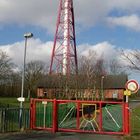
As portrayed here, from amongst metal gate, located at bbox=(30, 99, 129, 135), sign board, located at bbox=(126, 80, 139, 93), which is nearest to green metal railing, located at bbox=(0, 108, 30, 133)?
metal gate, located at bbox=(30, 99, 129, 135)

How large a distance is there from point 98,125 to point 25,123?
4.07 m

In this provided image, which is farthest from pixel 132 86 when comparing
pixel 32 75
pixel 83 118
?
pixel 32 75

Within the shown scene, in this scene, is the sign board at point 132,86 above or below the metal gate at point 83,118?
above

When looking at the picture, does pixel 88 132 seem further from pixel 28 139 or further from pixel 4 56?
pixel 4 56

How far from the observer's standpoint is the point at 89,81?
56.3 m

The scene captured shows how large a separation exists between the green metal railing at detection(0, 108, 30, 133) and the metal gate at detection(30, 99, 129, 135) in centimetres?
34

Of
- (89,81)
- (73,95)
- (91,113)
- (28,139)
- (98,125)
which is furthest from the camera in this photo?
(89,81)

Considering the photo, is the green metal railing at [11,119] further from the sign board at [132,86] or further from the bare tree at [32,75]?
the bare tree at [32,75]

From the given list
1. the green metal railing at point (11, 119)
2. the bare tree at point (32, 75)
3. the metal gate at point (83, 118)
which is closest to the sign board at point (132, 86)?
the metal gate at point (83, 118)

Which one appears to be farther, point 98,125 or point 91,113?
point 91,113

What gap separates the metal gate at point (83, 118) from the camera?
807 inches

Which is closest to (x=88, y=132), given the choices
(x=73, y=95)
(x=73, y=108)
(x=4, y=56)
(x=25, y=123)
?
(x=25, y=123)

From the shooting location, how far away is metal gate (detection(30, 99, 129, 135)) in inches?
807

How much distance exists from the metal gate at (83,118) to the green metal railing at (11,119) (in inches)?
13.3
